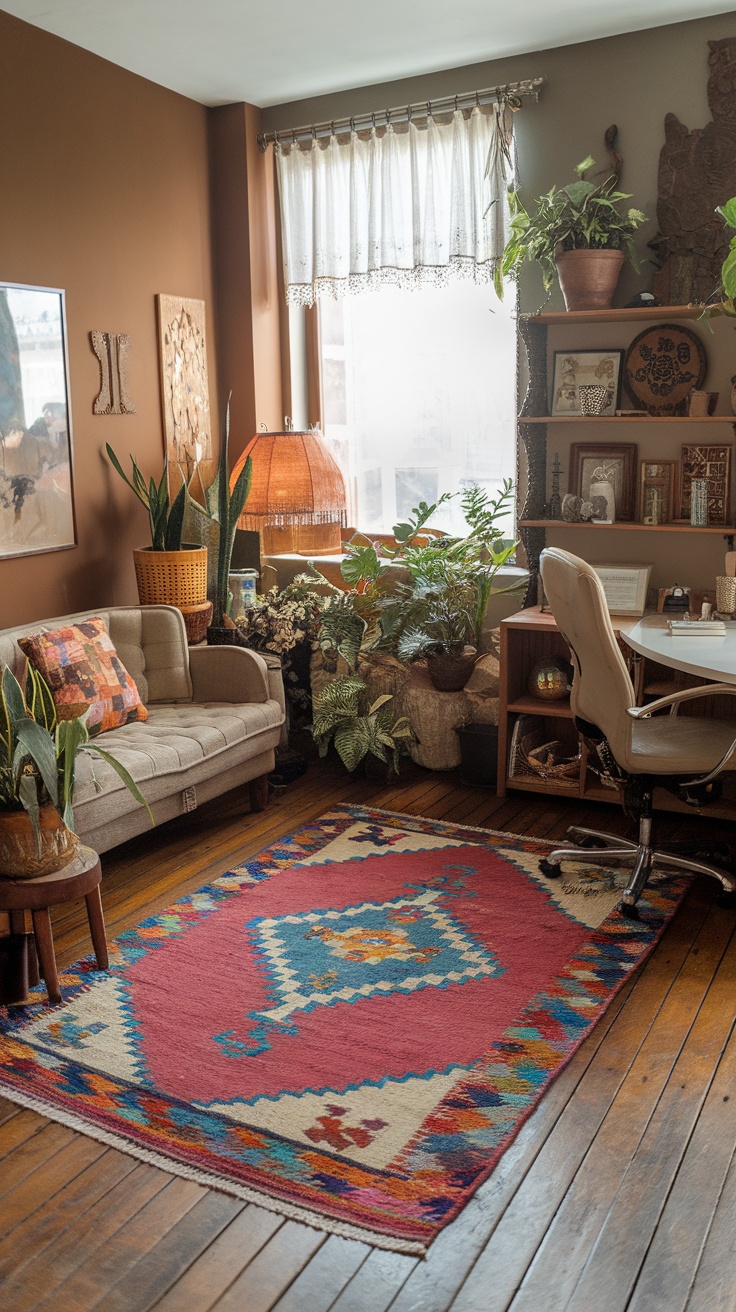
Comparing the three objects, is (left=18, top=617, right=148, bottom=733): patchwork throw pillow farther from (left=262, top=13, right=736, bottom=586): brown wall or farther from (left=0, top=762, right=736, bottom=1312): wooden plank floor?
(left=262, top=13, right=736, bottom=586): brown wall

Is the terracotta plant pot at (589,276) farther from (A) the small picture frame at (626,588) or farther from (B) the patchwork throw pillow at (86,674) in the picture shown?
(B) the patchwork throw pillow at (86,674)

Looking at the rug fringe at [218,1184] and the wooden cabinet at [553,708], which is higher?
the wooden cabinet at [553,708]

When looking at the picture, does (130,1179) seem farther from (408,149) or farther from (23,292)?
(408,149)

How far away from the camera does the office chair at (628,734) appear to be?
302 cm

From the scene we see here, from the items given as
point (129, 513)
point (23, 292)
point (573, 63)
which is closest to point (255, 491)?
point (129, 513)

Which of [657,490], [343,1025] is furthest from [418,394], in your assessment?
[343,1025]

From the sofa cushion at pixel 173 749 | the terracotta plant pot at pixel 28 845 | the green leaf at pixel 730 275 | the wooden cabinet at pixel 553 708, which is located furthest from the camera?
the wooden cabinet at pixel 553 708

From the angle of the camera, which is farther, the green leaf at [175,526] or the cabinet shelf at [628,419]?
the green leaf at [175,526]

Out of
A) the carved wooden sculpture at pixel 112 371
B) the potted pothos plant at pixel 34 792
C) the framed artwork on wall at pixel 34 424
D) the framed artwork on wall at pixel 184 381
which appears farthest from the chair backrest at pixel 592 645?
the framed artwork on wall at pixel 184 381

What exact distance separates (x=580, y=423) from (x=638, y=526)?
51 centimetres

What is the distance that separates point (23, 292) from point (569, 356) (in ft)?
6.85

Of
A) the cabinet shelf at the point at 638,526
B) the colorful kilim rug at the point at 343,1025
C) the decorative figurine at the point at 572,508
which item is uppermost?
the decorative figurine at the point at 572,508

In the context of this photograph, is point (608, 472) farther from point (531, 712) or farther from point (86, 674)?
point (86, 674)

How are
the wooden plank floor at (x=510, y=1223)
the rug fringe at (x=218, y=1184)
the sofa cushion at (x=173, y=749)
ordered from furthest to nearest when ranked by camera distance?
1. the sofa cushion at (x=173, y=749)
2. the rug fringe at (x=218, y=1184)
3. the wooden plank floor at (x=510, y=1223)
